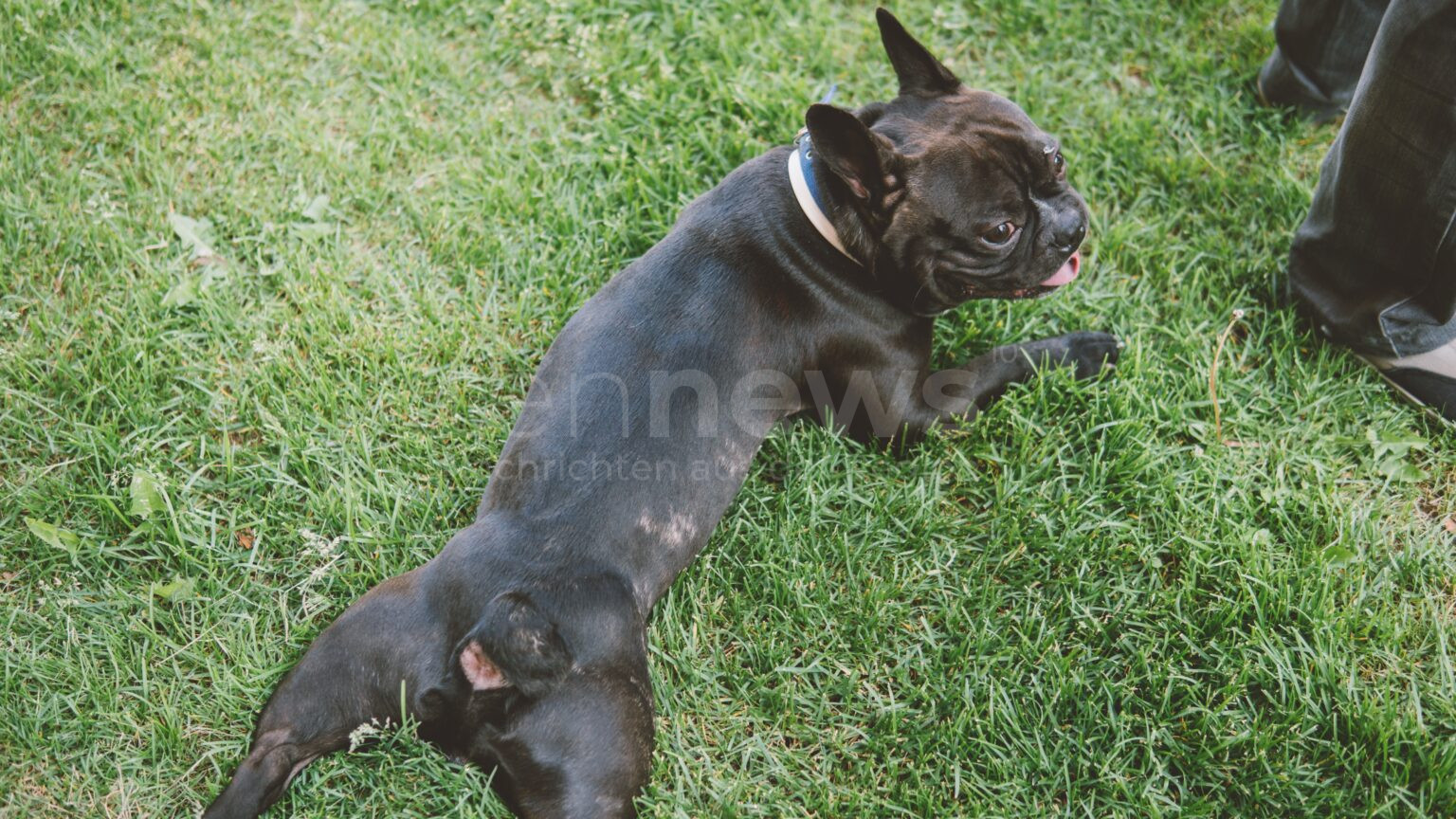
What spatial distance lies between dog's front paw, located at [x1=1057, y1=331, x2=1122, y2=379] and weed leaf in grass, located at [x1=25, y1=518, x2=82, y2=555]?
3654mm

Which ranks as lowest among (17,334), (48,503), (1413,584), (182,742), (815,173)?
(1413,584)

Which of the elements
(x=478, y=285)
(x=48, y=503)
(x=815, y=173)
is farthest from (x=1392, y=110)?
(x=48, y=503)

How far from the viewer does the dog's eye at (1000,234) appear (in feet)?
11.4

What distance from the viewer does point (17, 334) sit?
425 cm

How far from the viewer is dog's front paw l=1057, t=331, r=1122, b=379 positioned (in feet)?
13.4

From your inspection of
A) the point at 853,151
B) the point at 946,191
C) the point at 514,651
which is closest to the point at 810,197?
the point at 853,151

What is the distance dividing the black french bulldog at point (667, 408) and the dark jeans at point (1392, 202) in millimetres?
1084

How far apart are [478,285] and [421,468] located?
94cm

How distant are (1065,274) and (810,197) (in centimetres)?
105

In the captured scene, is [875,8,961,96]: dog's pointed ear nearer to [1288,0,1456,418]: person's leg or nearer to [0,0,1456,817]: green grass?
[0,0,1456,817]: green grass

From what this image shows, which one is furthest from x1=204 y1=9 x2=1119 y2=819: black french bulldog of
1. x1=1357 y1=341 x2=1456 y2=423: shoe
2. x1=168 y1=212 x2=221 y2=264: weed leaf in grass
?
x1=168 y1=212 x2=221 y2=264: weed leaf in grass

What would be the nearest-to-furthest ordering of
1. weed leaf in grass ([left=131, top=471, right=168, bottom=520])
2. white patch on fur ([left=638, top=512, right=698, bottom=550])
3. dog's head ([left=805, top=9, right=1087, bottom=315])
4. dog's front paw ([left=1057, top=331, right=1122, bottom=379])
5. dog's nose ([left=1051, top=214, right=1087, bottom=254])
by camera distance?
white patch on fur ([left=638, top=512, right=698, bottom=550]), dog's head ([left=805, top=9, right=1087, bottom=315]), dog's nose ([left=1051, top=214, right=1087, bottom=254]), weed leaf in grass ([left=131, top=471, right=168, bottom=520]), dog's front paw ([left=1057, top=331, right=1122, bottom=379])

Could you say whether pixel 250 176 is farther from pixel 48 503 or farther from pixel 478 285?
pixel 48 503

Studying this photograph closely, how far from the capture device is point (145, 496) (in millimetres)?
3732
